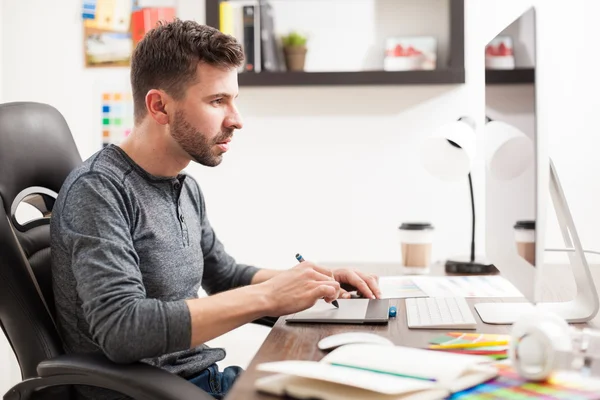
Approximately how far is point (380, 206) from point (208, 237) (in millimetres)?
1031

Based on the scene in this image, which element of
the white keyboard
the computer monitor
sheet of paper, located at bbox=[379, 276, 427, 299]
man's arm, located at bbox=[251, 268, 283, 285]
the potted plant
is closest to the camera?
the computer monitor

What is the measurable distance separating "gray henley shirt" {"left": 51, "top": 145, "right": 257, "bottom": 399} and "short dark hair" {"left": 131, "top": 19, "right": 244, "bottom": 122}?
0.59 ft

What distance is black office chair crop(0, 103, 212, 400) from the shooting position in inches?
44.4

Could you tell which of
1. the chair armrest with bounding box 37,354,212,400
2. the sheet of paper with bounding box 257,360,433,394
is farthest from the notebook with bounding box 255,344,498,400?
the chair armrest with bounding box 37,354,212,400

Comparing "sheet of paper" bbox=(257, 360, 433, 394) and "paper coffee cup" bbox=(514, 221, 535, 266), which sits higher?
"paper coffee cup" bbox=(514, 221, 535, 266)

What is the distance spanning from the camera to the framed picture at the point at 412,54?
2570 mm

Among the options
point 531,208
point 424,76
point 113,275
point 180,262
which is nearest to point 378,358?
point 531,208

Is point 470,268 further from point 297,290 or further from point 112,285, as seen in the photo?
point 112,285

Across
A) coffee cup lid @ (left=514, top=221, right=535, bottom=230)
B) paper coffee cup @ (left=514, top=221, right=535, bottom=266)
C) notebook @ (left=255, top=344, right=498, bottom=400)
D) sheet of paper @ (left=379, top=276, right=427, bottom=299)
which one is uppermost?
coffee cup lid @ (left=514, top=221, right=535, bottom=230)

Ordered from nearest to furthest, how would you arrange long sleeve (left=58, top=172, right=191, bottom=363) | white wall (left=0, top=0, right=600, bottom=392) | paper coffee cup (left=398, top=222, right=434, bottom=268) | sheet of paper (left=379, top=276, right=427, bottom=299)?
1. long sleeve (left=58, top=172, right=191, bottom=363)
2. sheet of paper (left=379, top=276, right=427, bottom=299)
3. paper coffee cup (left=398, top=222, right=434, bottom=268)
4. white wall (left=0, top=0, right=600, bottom=392)

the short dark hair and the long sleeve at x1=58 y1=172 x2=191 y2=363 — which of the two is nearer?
the long sleeve at x1=58 y1=172 x2=191 y2=363

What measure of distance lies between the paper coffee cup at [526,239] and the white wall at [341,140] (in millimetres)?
1450

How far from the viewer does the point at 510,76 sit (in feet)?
3.97

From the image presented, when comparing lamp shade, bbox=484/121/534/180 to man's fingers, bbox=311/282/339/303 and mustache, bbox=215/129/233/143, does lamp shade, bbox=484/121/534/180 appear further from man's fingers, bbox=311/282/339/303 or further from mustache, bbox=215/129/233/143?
mustache, bbox=215/129/233/143
